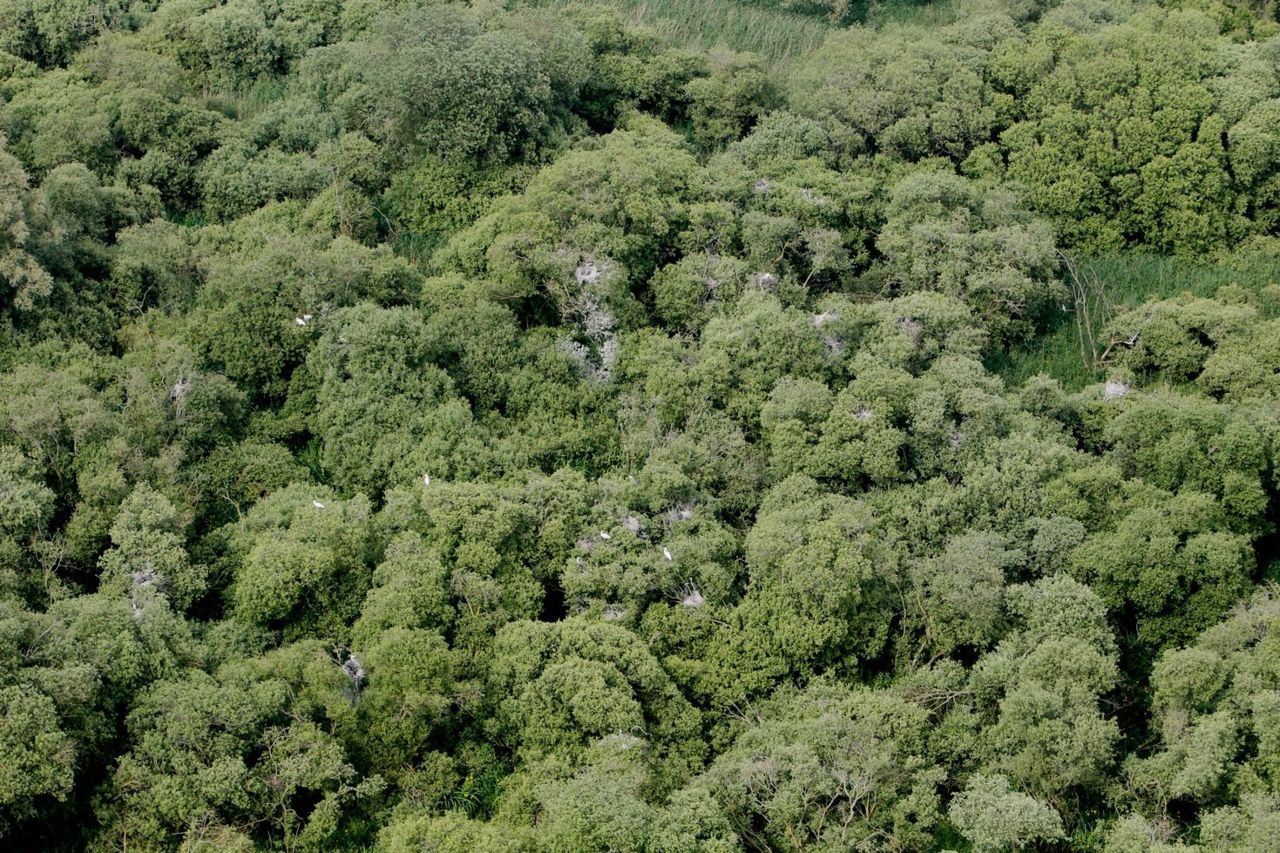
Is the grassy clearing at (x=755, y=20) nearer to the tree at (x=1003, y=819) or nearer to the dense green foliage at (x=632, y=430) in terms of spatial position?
the dense green foliage at (x=632, y=430)

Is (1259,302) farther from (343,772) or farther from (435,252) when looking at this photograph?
(343,772)

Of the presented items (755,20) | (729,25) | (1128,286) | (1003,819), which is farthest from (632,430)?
(755,20)

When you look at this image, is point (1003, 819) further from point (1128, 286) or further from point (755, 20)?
point (755, 20)

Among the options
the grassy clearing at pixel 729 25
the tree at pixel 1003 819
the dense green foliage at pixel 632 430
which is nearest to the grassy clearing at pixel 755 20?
the grassy clearing at pixel 729 25

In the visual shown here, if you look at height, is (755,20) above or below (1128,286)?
above

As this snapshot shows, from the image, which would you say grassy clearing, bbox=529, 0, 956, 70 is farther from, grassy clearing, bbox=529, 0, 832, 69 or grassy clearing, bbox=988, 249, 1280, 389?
grassy clearing, bbox=988, 249, 1280, 389

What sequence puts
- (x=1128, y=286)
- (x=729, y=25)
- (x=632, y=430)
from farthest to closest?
1. (x=729, y=25)
2. (x=1128, y=286)
3. (x=632, y=430)

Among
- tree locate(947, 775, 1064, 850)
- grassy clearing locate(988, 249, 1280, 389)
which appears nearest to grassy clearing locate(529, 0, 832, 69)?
grassy clearing locate(988, 249, 1280, 389)
